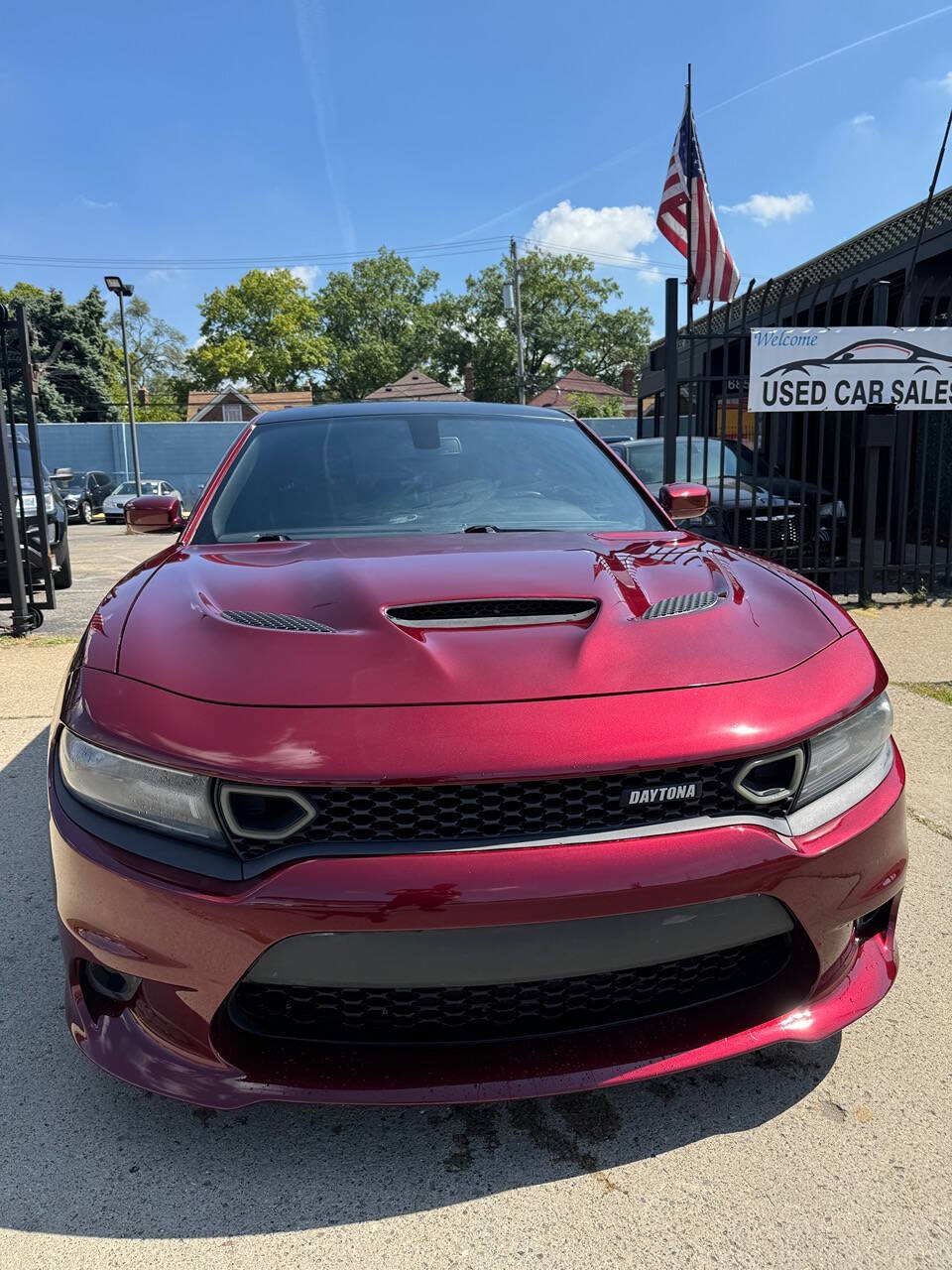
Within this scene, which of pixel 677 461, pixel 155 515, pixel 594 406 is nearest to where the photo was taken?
pixel 155 515

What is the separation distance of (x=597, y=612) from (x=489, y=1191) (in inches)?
41.8

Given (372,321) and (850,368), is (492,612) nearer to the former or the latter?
(850,368)

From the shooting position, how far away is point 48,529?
7922 millimetres

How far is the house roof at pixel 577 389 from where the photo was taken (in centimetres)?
5981

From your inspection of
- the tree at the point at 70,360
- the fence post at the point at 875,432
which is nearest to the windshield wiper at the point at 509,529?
the fence post at the point at 875,432

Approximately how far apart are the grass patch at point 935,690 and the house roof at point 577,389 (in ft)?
183

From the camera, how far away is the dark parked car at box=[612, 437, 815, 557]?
23.5ft

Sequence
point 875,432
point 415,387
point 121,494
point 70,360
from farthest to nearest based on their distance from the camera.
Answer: point 415,387
point 70,360
point 121,494
point 875,432

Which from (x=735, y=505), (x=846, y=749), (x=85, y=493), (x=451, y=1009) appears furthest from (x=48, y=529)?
(x=85, y=493)

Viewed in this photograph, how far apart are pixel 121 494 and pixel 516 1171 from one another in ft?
100

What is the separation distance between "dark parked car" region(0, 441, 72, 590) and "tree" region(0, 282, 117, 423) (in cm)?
4105

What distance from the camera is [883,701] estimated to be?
6.06 ft

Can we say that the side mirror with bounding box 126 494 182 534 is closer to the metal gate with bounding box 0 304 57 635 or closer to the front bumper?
the front bumper

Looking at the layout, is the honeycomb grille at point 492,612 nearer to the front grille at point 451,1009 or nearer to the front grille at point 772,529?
the front grille at point 451,1009
